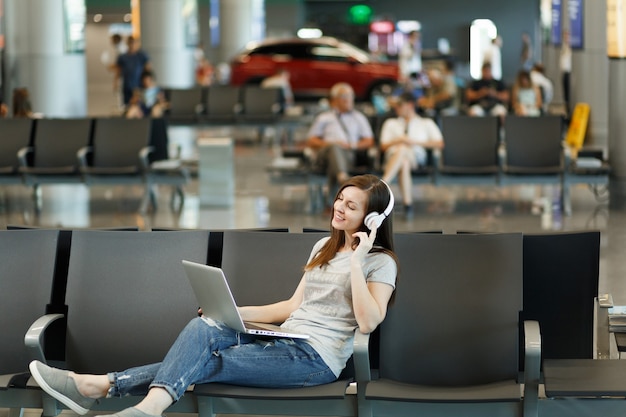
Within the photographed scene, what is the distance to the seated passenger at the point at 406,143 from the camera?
1149cm

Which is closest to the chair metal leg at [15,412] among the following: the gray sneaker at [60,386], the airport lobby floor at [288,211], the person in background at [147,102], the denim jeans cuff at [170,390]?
the gray sneaker at [60,386]

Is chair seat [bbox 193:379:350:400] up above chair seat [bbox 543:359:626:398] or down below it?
below

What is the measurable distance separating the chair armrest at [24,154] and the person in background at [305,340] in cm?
711

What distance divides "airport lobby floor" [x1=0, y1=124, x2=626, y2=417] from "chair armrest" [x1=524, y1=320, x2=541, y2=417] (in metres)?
4.64

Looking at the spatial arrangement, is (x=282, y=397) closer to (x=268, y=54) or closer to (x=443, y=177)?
(x=443, y=177)

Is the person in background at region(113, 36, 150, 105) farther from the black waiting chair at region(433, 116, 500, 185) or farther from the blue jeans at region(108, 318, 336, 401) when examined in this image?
the blue jeans at region(108, 318, 336, 401)

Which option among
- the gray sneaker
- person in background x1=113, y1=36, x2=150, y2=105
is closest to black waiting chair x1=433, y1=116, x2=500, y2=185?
the gray sneaker

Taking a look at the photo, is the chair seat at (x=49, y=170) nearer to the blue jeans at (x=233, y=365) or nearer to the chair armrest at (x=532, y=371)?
the blue jeans at (x=233, y=365)

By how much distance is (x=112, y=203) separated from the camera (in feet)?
41.0

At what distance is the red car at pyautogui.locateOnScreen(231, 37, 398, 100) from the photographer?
27.8 m

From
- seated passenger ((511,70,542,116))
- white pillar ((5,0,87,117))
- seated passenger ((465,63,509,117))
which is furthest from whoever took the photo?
white pillar ((5,0,87,117))

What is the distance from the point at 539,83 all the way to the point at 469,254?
14.1 meters

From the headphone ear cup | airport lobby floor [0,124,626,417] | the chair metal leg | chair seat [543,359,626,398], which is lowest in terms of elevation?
the chair metal leg

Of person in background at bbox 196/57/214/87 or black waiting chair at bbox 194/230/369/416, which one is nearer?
black waiting chair at bbox 194/230/369/416
